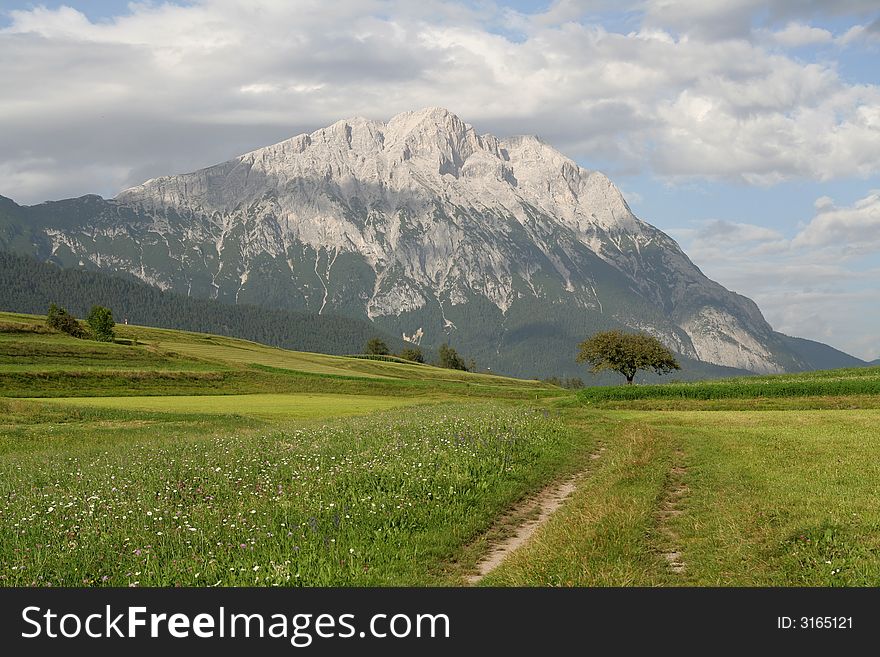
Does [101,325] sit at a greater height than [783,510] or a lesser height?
greater

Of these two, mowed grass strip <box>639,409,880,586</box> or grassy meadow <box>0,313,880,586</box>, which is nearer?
mowed grass strip <box>639,409,880,586</box>

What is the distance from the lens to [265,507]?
1788cm

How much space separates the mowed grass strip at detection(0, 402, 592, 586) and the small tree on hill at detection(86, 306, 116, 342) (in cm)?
12305

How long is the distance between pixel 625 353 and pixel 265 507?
94.0m

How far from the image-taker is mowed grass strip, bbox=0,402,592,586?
13.8m

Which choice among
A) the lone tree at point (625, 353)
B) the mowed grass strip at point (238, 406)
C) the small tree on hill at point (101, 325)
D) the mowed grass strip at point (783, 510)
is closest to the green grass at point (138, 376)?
the lone tree at point (625, 353)

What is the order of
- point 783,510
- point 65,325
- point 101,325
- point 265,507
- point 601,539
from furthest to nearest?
1. point 101,325
2. point 65,325
3. point 265,507
4. point 783,510
5. point 601,539

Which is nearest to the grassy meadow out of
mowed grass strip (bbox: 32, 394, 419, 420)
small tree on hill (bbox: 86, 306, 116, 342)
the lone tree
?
mowed grass strip (bbox: 32, 394, 419, 420)

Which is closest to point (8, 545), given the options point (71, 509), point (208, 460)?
point (71, 509)

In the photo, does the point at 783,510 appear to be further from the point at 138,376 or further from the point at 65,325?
the point at 65,325

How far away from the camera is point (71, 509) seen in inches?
713

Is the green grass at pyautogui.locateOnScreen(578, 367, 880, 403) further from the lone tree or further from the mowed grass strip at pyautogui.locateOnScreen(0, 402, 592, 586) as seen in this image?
the mowed grass strip at pyautogui.locateOnScreen(0, 402, 592, 586)

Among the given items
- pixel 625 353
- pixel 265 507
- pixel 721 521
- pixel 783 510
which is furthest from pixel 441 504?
pixel 625 353
